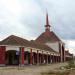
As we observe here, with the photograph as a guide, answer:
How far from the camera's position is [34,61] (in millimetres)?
59344

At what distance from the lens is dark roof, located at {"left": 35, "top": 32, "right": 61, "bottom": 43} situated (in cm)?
9419

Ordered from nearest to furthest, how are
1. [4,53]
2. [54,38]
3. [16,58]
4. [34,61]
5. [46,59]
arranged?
[4,53]
[16,58]
[34,61]
[46,59]
[54,38]

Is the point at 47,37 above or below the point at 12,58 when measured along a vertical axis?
above

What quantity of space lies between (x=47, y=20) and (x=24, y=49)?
50.9m

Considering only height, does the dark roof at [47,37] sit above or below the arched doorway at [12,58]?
above

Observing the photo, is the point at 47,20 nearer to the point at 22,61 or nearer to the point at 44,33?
the point at 44,33

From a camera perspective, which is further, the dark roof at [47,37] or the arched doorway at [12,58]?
the dark roof at [47,37]

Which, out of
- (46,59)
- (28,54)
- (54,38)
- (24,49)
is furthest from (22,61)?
(54,38)

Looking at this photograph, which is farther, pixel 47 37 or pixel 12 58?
pixel 47 37

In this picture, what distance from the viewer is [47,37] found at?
95.5 metres

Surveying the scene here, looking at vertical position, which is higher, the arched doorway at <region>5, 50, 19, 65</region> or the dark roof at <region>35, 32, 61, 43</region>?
the dark roof at <region>35, 32, 61, 43</region>

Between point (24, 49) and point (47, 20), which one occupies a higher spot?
point (47, 20)

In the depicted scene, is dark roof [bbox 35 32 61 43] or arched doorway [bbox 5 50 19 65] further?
dark roof [bbox 35 32 61 43]

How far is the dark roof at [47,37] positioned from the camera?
94188mm
